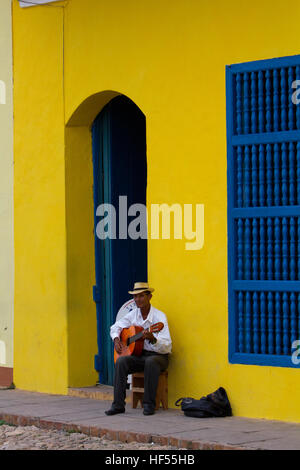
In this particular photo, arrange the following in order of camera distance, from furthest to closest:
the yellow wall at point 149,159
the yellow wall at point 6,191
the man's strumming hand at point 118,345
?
the yellow wall at point 6,191 < the man's strumming hand at point 118,345 < the yellow wall at point 149,159

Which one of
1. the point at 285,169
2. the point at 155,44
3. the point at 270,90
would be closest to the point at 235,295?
the point at 285,169

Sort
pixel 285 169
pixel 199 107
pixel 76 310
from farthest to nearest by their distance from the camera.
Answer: pixel 76 310 < pixel 199 107 < pixel 285 169

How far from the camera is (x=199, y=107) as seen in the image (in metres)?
9.91

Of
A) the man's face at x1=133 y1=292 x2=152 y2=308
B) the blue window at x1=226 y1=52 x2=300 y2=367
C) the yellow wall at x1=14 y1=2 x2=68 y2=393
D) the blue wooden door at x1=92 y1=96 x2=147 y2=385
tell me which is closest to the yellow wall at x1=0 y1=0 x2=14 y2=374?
the yellow wall at x1=14 y1=2 x2=68 y2=393

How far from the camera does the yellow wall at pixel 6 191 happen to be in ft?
39.2

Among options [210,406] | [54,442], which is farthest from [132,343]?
[54,442]

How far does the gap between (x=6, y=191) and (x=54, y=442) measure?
403 centimetres

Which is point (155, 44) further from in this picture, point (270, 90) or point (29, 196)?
point (29, 196)

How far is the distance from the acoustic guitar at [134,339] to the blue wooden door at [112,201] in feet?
4.23

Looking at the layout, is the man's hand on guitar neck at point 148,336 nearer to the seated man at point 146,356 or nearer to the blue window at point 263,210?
the seated man at point 146,356

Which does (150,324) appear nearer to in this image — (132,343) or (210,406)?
(132,343)

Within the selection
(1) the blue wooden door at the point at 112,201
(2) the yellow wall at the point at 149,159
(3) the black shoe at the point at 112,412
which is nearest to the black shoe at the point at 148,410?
(3) the black shoe at the point at 112,412

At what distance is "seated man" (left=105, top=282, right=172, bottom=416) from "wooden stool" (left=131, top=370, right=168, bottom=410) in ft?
0.46

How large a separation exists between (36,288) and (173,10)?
11.4ft
